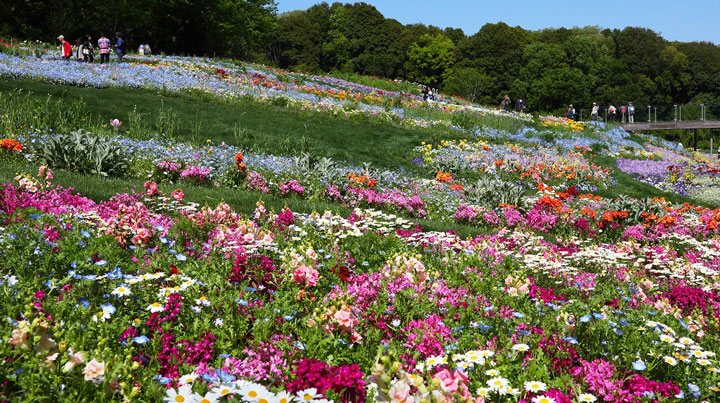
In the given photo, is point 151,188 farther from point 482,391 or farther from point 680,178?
point 680,178

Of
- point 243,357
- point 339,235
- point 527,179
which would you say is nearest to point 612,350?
point 243,357

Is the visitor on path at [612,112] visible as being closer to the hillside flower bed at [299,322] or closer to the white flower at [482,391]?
the hillside flower bed at [299,322]

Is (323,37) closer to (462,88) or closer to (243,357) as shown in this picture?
(462,88)

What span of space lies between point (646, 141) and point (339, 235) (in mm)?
29394

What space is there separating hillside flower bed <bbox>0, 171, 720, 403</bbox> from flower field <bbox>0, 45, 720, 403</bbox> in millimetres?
17

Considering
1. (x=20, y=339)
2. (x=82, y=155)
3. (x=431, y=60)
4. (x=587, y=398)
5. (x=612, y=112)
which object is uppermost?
(x=431, y=60)

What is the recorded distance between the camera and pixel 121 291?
3230mm

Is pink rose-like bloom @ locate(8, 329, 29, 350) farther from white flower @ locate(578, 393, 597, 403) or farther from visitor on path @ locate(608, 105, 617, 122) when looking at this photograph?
visitor on path @ locate(608, 105, 617, 122)

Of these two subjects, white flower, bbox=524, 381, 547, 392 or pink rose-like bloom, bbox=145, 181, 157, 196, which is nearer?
white flower, bbox=524, 381, 547, 392

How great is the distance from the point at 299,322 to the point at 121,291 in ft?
4.05

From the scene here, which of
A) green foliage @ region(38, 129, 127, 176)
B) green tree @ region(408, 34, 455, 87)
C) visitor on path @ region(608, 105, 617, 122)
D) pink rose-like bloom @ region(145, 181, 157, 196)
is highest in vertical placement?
green tree @ region(408, 34, 455, 87)

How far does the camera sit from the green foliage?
7.63 metres

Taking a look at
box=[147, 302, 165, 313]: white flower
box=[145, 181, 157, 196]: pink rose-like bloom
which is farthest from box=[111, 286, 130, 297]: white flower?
box=[145, 181, 157, 196]: pink rose-like bloom

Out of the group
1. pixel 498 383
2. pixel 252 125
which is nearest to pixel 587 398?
pixel 498 383
